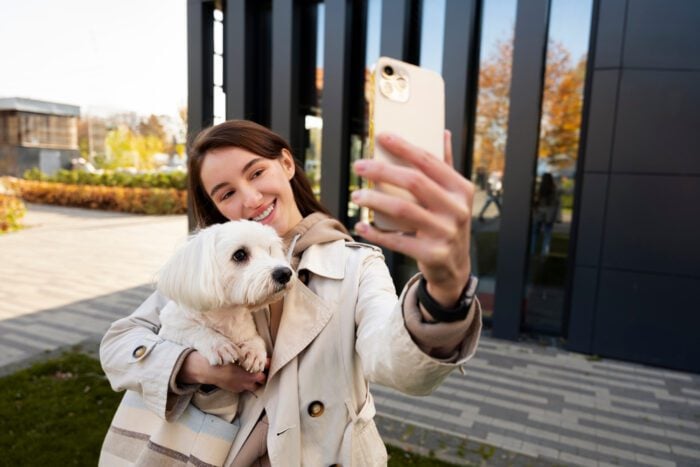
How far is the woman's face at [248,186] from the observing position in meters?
1.59

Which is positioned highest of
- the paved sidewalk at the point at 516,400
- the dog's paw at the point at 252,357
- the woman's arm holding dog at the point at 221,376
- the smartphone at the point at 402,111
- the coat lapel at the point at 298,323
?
the smartphone at the point at 402,111

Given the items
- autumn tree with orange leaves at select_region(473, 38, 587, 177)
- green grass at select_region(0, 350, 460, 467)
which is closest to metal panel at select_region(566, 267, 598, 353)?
autumn tree with orange leaves at select_region(473, 38, 587, 177)

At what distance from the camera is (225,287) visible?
1.52m

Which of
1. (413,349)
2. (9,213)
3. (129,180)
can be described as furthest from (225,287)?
(129,180)

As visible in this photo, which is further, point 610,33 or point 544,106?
point 544,106

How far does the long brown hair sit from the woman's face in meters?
0.03

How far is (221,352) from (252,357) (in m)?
0.10

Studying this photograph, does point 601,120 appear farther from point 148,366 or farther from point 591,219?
point 148,366

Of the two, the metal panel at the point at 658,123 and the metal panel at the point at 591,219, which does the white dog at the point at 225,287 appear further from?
the metal panel at the point at 658,123

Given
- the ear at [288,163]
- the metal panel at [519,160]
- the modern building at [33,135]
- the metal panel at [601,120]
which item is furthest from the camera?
the modern building at [33,135]

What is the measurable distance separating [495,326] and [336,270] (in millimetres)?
5072

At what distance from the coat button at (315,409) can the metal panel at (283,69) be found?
237 inches

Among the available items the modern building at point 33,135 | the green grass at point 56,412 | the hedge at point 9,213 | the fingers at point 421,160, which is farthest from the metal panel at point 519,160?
the modern building at point 33,135

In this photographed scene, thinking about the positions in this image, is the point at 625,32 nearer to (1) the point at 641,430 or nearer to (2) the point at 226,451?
(1) the point at 641,430
